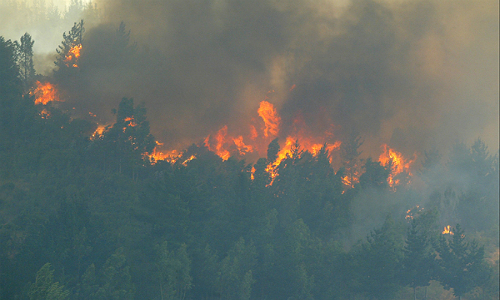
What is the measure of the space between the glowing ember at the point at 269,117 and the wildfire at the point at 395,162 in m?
23.5

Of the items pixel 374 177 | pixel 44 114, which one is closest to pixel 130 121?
pixel 44 114

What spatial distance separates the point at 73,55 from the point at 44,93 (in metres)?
12.1

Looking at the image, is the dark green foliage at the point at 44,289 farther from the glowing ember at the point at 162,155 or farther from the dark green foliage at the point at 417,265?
the glowing ember at the point at 162,155

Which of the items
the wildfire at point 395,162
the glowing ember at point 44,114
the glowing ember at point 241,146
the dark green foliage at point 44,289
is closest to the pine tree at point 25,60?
the glowing ember at point 44,114

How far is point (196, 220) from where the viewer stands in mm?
66438

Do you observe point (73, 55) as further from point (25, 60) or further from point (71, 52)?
point (25, 60)

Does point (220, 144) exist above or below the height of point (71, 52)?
below

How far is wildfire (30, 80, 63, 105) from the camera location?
294ft

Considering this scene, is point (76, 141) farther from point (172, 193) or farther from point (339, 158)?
point (339, 158)

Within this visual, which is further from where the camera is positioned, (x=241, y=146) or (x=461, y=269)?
(x=241, y=146)

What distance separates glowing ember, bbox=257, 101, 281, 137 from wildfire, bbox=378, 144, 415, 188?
2355 centimetres

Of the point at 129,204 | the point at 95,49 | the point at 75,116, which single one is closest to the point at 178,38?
the point at 95,49

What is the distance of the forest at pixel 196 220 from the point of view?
53062mm

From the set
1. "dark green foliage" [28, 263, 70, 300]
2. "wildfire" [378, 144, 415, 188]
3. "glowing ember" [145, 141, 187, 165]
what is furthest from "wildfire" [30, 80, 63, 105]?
"wildfire" [378, 144, 415, 188]
